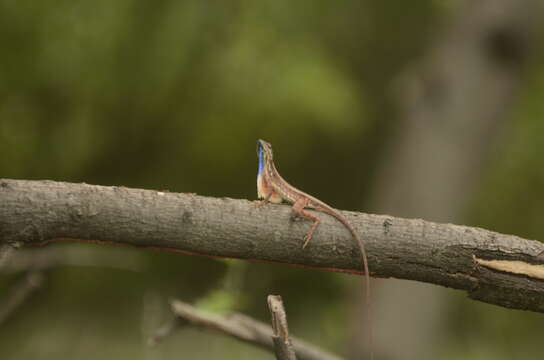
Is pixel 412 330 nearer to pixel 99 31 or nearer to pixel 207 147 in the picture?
pixel 207 147

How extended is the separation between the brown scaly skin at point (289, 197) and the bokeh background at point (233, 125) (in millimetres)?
3112

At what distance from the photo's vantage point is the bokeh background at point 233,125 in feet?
25.7

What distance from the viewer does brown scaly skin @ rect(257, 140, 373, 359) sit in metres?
3.11

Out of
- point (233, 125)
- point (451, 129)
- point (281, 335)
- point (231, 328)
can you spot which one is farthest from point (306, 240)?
point (233, 125)

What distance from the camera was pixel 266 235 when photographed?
120 inches

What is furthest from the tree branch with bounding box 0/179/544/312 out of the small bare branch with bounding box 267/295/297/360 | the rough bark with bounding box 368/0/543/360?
the rough bark with bounding box 368/0/543/360

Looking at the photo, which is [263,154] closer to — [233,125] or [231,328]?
[231,328]

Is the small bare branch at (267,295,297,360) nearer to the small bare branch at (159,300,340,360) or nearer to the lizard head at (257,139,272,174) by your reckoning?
the small bare branch at (159,300,340,360)

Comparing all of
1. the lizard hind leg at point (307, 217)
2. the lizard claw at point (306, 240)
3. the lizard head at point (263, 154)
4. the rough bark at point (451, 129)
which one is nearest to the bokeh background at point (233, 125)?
the rough bark at point (451, 129)

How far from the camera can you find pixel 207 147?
9156 mm

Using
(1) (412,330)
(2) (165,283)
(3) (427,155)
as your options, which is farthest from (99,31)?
(1) (412,330)

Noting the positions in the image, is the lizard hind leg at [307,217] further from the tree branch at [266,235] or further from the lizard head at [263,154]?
the lizard head at [263,154]

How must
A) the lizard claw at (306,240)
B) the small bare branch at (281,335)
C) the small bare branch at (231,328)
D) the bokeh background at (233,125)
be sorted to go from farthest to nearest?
1. the bokeh background at (233,125)
2. the small bare branch at (231,328)
3. the lizard claw at (306,240)
4. the small bare branch at (281,335)

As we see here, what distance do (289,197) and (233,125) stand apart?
506 cm
